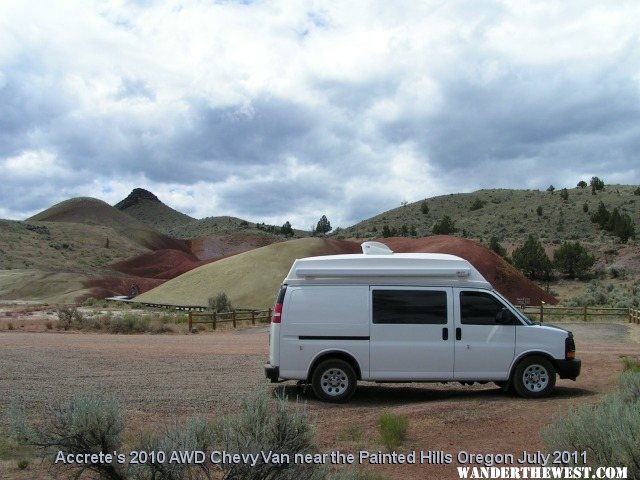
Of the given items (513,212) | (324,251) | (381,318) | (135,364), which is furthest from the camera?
(513,212)

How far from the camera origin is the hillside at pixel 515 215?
89312mm

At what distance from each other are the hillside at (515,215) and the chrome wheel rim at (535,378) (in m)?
74.5

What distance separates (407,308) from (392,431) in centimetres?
327

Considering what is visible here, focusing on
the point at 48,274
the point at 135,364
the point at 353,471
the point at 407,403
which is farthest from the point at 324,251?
the point at 353,471

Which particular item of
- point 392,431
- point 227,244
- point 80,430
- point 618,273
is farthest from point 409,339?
point 227,244

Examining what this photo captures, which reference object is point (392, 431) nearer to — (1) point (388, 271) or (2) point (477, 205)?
(1) point (388, 271)

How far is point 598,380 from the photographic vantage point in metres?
13.9

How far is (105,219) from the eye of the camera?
144 metres

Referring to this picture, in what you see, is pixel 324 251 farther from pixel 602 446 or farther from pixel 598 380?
pixel 602 446

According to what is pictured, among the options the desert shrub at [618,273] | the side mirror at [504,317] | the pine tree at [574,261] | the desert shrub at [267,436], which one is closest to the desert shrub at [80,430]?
the desert shrub at [267,436]

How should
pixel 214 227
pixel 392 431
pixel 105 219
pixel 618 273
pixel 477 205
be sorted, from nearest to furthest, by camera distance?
pixel 392 431 < pixel 618 273 < pixel 477 205 < pixel 105 219 < pixel 214 227

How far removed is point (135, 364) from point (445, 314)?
867 cm

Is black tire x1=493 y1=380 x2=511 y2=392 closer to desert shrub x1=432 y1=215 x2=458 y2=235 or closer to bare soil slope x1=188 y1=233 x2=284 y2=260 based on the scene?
desert shrub x1=432 y1=215 x2=458 y2=235

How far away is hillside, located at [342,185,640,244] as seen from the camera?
89.3m
